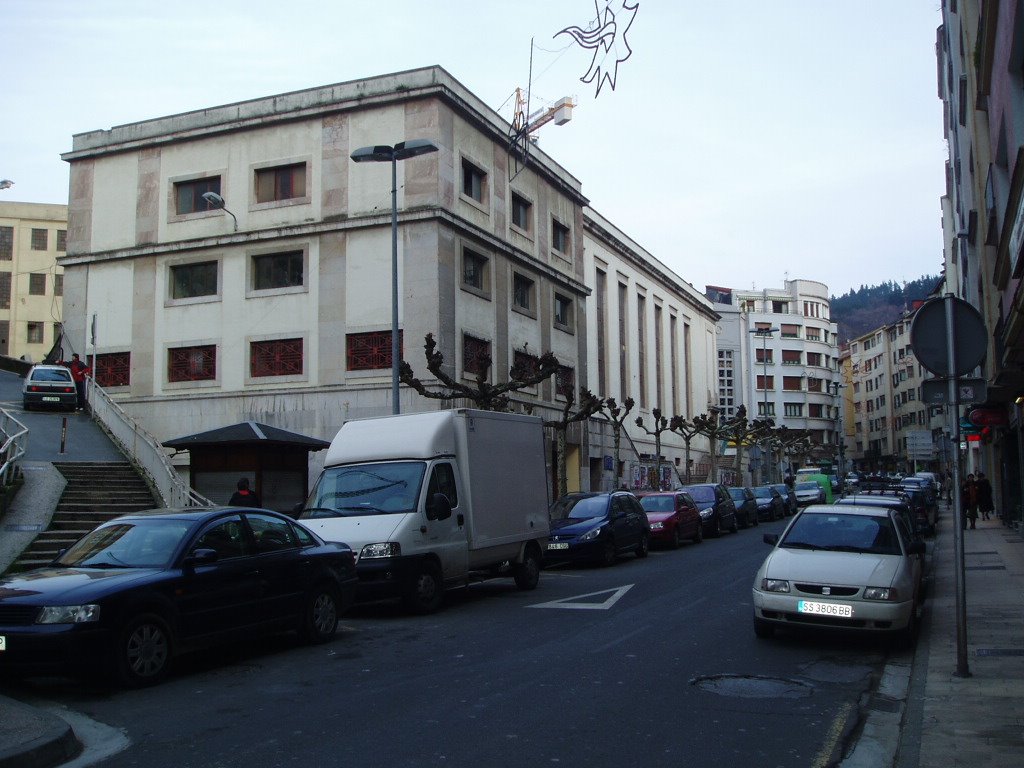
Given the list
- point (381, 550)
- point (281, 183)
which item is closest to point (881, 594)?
point (381, 550)

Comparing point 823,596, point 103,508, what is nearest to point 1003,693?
point 823,596

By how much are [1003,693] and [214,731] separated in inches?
240

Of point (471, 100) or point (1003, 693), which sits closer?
point (1003, 693)

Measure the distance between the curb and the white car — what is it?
688cm

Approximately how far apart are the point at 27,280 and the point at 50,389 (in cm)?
4440

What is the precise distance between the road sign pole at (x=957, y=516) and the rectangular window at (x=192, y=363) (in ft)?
94.5

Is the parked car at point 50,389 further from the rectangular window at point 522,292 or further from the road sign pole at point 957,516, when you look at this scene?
the road sign pole at point 957,516

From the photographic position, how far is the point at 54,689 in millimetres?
8289

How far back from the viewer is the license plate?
9859 mm

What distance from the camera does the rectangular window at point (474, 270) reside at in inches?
1297

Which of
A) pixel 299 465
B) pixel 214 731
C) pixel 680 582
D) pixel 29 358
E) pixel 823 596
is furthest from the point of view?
pixel 29 358

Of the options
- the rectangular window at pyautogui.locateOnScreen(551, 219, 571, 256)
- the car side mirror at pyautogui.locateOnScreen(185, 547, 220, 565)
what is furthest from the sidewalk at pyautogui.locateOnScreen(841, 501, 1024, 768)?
the rectangular window at pyautogui.locateOnScreen(551, 219, 571, 256)

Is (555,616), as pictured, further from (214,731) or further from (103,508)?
(103,508)

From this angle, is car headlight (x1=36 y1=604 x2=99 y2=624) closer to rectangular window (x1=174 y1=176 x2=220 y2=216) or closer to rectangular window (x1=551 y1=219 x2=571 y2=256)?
rectangular window (x1=174 y1=176 x2=220 y2=216)
